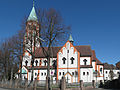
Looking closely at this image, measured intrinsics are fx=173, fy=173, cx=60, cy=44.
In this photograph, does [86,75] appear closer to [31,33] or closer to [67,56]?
[67,56]

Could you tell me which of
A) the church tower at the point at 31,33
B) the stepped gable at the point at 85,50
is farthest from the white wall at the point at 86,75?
the church tower at the point at 31,33

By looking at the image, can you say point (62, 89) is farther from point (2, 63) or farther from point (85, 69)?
point (2, 63)

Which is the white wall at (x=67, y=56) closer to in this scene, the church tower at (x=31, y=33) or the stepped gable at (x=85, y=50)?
the stepped gable at (x=85, y=50)

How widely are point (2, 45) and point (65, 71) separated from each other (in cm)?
1889

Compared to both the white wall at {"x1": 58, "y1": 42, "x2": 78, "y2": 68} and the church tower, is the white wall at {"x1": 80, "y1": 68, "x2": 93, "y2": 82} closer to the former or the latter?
the white wall at {"x1": 58, "y1": 42, "x2": 78, "y2": 68}

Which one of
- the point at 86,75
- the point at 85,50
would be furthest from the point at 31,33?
the point at 85,50

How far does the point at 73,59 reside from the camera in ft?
160

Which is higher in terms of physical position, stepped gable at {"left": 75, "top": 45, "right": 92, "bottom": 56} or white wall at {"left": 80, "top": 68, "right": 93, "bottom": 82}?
stepped gable at {"left": 75, "top": 45, "right": 92, "bottom": 56}

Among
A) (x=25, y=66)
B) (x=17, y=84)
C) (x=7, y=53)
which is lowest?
(x=17, y=84)

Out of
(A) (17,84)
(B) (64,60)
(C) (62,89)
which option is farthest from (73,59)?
(C) (62,89)

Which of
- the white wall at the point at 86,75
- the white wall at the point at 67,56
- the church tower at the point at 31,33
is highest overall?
the church tower at the point at 31,33

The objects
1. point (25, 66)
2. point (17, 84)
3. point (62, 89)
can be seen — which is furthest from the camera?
point (25, 66)

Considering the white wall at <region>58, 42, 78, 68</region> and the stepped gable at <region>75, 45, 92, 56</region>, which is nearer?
the white wall at <region>58, 42, 78, 68</region>

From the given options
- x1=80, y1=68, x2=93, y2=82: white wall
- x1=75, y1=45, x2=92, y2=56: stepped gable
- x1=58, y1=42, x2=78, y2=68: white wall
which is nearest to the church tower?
x1=58, y1=42, x2=78, y2=68: white wall
